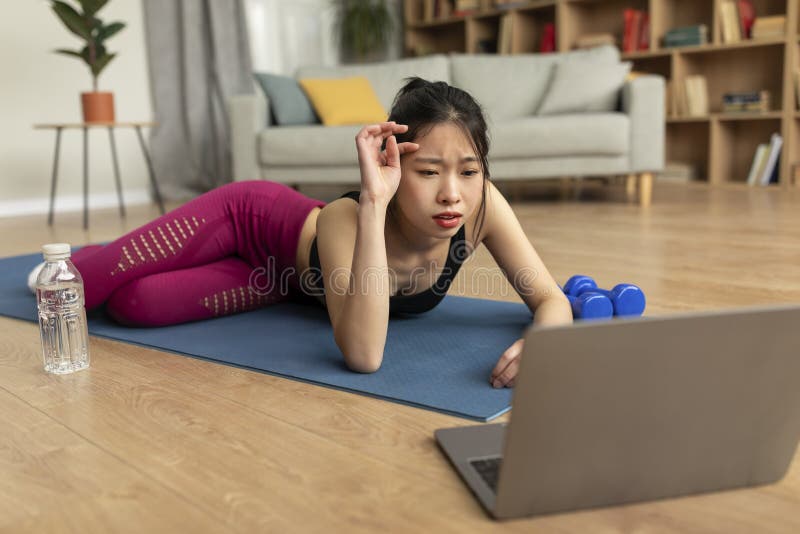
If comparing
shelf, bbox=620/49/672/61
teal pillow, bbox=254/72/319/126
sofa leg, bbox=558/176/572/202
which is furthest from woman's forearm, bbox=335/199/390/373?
shelf, bbox=620/49/672/61

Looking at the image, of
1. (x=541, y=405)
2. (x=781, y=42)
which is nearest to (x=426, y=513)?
(x=541, y=405)

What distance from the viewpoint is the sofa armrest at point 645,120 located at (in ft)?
12.0

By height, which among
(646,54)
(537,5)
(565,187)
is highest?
(537,5)

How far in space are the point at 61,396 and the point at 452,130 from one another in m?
0.71

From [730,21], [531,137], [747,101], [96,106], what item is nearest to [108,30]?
[96,106]

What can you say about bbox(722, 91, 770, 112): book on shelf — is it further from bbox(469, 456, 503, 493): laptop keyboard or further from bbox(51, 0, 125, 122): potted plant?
bbox(469, 456, 503, 493): laptop keyboard

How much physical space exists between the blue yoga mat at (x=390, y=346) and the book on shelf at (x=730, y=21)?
3.57 metres

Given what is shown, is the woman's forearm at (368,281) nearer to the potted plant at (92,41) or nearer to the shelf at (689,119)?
the potted plant at (92,41)

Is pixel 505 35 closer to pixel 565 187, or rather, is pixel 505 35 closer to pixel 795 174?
pixel 565 187

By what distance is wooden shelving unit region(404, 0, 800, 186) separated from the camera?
4383 millimetres

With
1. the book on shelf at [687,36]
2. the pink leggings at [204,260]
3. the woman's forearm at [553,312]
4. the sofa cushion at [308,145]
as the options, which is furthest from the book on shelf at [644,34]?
the woman's forearm at [553,312]

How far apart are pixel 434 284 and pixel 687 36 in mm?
3903

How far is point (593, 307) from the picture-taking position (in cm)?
139

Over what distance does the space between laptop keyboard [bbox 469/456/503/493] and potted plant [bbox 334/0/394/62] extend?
16.2 ft
